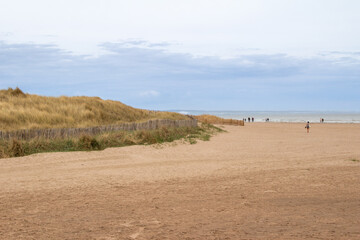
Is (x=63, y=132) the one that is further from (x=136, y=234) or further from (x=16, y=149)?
(x=136, y=234)

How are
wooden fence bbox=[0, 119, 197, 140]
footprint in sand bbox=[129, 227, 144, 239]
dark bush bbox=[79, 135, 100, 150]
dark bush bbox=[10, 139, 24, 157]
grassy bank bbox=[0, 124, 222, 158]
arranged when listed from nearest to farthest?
footprint in sand bbox=[129, 227, 144, 239] → dark bush bbox=[10, 139, 24, 157] → grassy bank bbox=[0, 124, 222, 158] → wooden fence bbox=[0, 119, 197, 140] → dark bush bbox=[79, 135, 100, 150]

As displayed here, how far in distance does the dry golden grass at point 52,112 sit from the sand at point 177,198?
27.2ft

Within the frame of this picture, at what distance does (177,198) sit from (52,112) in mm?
19658

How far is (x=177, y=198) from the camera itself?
8.49 m

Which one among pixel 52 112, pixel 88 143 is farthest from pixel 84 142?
pixel 52 112

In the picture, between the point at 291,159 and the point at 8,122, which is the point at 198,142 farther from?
the point at 8,122

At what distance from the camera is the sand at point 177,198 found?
6.19 metres

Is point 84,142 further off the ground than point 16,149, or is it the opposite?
point 84,142

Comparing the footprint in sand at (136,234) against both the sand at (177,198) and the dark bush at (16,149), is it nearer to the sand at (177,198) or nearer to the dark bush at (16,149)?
the sand at (177,198)

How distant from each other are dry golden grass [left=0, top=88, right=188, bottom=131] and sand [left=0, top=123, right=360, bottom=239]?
8301 millimetres

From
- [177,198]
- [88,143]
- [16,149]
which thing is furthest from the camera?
[88,143]

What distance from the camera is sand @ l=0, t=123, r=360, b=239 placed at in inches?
244

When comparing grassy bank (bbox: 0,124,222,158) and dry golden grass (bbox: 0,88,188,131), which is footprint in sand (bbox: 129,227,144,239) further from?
dry golden grass (bbox: 0,88,188,131)

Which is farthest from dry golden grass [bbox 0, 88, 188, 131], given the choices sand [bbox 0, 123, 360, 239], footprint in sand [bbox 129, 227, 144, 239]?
footprint in sand [bbox 129, 227, 144, 239]
